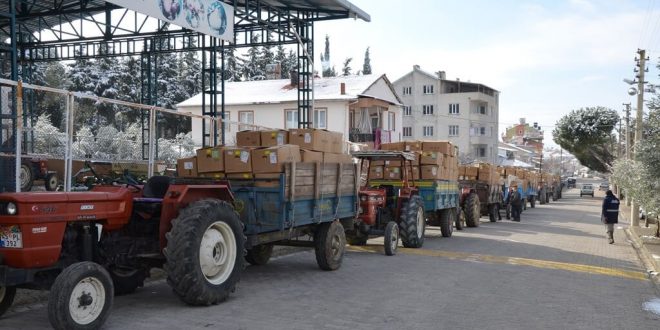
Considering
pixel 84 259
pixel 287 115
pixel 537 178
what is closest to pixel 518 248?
pixel 84 259

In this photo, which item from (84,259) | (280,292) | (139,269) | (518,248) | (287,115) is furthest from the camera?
(287,115)

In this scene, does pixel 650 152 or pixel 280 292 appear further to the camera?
pixel 650 152

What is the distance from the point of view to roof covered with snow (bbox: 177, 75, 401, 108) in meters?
40.1

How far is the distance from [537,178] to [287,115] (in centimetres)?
2028

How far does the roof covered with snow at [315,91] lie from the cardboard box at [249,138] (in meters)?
27.5

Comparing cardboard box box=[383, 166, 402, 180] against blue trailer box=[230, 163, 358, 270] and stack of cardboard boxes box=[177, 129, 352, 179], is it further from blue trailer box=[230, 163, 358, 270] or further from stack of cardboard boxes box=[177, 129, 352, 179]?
stack of cardboard boxes box=[177, 129, 352, 179]

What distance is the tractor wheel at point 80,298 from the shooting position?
5.82 m

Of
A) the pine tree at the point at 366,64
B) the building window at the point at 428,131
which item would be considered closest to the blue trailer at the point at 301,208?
the building window at the point at 428,131

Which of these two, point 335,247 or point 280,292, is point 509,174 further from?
point 280,292

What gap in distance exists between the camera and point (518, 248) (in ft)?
51.6

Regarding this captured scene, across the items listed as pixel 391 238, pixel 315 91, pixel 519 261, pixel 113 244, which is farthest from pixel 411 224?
pixel 315 91

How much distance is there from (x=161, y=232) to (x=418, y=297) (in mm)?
3762

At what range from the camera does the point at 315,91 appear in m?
41.0

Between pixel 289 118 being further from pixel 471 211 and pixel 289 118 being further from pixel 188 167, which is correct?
pixel 188 167
